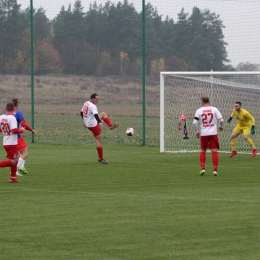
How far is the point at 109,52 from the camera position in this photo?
31125 mm

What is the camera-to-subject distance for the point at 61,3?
31297 mm

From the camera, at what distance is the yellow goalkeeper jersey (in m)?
23.4

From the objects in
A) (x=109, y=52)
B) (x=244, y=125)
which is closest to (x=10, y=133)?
(x=244, y=125)

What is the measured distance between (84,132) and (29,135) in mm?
3791

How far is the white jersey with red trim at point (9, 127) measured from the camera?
16.1 m

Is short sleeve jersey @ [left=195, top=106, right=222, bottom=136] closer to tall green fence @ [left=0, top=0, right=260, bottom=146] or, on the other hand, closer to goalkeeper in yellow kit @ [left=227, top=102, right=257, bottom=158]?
goalkeeper in yellow kit @ [left=227, top=102, right=257, bottom=158]

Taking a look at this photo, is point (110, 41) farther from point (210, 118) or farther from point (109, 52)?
point (210, 118)

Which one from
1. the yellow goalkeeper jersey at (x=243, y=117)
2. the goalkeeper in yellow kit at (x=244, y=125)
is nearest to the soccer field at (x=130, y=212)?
the goalkeeper in yellow kit at (x=244, y=125)

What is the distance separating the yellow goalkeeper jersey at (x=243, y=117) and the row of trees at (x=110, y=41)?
18.0ft

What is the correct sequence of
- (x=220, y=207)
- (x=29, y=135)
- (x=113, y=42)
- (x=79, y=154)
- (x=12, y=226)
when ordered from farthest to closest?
(x=29, y=135)
(x=113, y=42)
(x=79, y=154)
(x=220, y=207)
(x=12, y=226)

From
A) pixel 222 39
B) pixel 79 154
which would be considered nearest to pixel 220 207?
pixel 79 154

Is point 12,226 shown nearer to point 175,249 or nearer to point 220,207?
point 175,249

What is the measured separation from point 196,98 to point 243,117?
3951mm

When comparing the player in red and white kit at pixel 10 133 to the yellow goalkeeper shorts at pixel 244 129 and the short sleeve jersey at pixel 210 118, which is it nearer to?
the short sleeve jersey at pixel 210 118
